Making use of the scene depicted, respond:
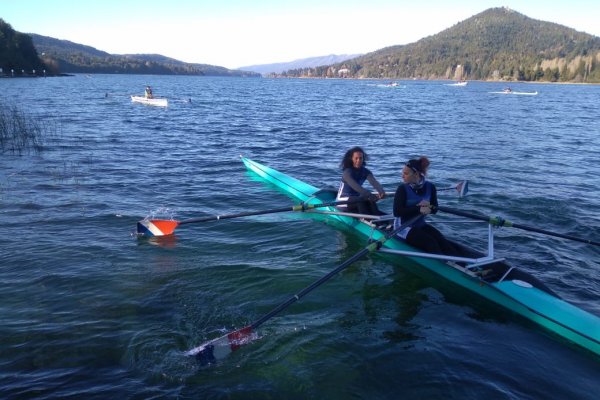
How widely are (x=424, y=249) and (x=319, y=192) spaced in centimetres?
439

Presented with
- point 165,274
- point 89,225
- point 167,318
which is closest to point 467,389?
point 167,318

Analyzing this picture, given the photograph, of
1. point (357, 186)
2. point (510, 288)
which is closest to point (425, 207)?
point (510, 288)

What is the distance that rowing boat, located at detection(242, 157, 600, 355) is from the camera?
6359 millimetres

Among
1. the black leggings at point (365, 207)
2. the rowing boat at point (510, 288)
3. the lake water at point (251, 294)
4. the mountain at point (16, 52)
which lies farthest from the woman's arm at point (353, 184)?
the mountain at point (16, 52)

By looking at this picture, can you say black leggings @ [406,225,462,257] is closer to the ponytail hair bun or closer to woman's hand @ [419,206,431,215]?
woman's hand @ [419,206,431,215]

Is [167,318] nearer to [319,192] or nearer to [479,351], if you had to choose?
[479,351]

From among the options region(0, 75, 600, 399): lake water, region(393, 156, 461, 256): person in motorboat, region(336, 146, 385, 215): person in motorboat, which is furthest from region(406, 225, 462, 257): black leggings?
region(336, 146, 385, 215): person in motorboat

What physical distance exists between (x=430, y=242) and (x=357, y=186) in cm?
243

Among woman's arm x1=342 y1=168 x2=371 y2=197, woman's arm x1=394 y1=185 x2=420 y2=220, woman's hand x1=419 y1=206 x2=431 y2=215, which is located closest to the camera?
woman's hand x1=419 y1=206 x2=431 y2=215

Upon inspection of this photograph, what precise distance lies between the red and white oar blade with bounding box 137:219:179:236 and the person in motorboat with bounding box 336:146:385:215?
4.06 m

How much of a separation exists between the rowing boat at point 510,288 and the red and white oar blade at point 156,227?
15.4ft

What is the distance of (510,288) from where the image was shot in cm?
718

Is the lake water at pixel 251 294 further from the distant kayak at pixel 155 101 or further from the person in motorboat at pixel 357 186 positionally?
the distant kayak at pixel 155 101

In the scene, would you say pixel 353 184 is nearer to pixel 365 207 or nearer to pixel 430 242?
pixel 365 207
